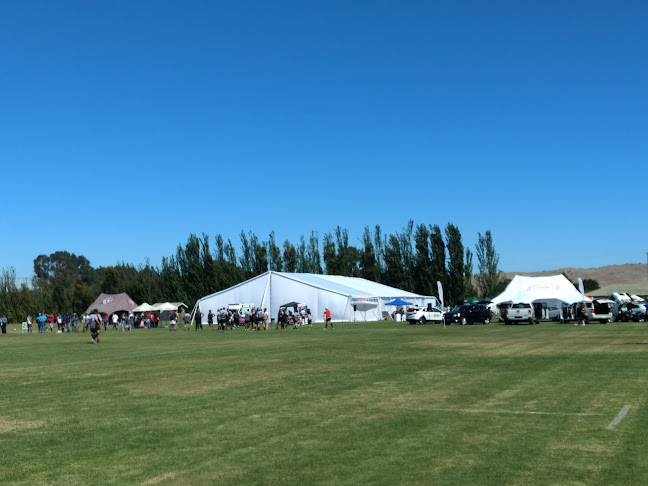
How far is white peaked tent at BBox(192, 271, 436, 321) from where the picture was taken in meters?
68.6

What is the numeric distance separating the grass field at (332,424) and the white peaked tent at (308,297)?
163 feet

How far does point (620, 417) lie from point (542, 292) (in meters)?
50.5

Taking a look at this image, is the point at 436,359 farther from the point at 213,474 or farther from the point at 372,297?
the point at 372,297

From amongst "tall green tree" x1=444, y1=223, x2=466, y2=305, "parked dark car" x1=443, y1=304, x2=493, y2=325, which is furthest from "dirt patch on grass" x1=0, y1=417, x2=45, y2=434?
"tall green tree" x1=444, y1=223, x2=466, y2=305

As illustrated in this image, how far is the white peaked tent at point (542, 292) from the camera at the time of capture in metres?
58.0

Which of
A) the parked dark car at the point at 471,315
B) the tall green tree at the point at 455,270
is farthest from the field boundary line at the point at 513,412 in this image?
the tall green tree at the point at 455,270

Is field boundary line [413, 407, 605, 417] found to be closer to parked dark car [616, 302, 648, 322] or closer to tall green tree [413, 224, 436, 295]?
parked dark car [616, 302, 648, 322]

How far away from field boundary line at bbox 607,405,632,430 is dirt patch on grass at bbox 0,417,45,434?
7912 millimetres

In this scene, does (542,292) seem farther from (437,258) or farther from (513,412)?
(513,412)

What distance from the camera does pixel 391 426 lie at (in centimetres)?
972

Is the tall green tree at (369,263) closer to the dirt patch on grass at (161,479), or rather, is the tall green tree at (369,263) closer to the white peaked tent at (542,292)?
the white peaked tent at (542,292)

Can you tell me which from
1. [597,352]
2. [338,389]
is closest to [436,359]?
[597,352]

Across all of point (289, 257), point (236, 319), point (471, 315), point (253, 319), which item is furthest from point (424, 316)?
point (289, 257)

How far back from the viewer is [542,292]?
193ft
